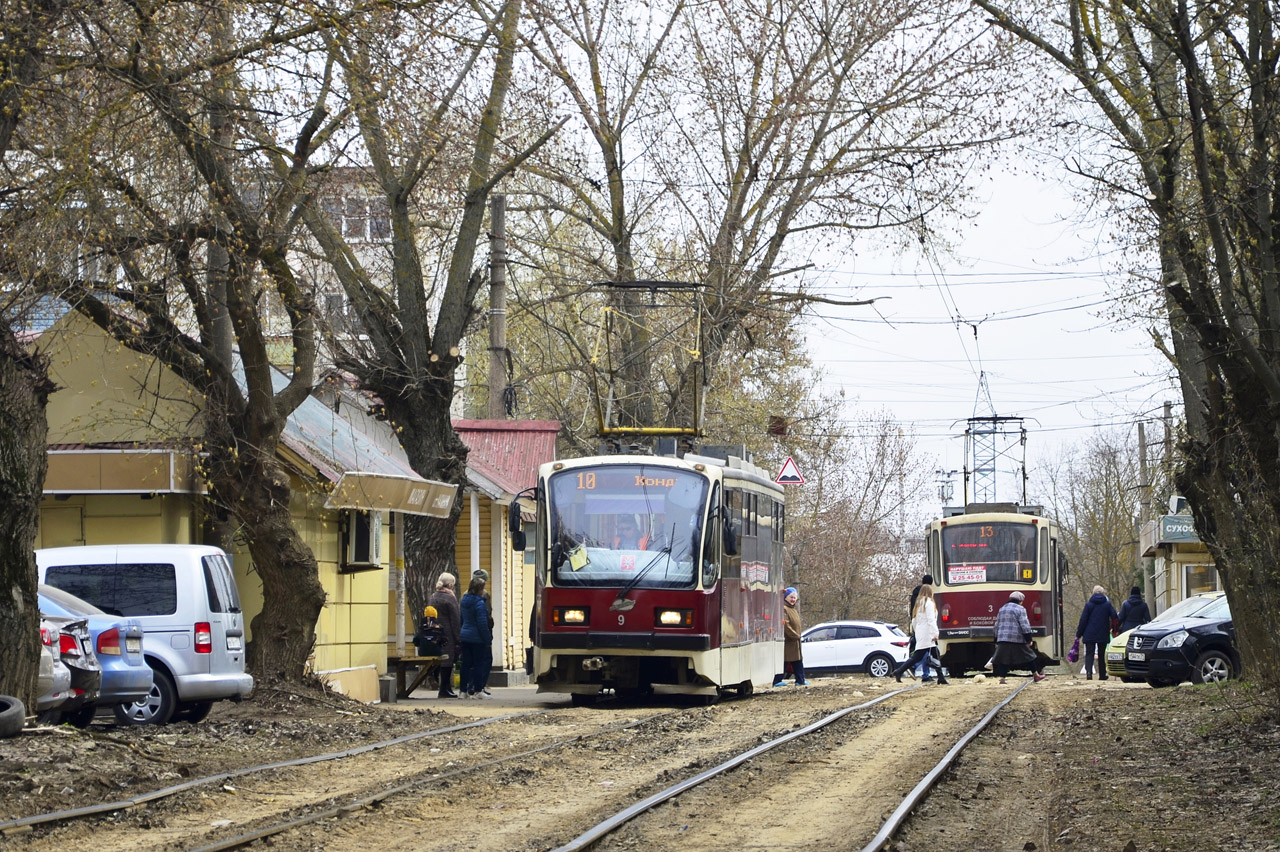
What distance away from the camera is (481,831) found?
920 centimetres

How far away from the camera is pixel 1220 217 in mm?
13164

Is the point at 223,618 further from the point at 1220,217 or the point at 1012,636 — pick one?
the point at 1012,636

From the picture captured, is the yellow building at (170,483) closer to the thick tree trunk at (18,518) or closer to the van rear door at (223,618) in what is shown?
the van rear door at (223,618)

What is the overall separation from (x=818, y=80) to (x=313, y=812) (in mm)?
20809

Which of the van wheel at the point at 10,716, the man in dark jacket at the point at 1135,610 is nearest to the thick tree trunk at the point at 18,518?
the van wheel at the point at 10,716

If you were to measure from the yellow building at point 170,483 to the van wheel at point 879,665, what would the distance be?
17275mm

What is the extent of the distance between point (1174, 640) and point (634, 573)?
8.40 metres

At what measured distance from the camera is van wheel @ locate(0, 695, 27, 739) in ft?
38.7

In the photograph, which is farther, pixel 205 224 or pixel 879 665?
pixel 879 665

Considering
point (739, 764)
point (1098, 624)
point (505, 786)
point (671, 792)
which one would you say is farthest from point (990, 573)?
point (671, 792)

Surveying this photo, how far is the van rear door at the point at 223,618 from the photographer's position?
55.7ft

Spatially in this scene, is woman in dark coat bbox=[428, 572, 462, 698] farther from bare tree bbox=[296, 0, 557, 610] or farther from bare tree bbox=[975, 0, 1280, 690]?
bare tree bbox=[975, 0, 1280, 690]

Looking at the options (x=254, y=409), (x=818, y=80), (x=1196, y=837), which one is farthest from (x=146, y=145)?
(x=818, y=80)

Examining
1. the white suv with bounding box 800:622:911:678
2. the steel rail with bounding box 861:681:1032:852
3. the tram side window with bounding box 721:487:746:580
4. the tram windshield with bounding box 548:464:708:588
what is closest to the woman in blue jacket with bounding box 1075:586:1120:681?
the white suv with bounding box 800:622:911:678
